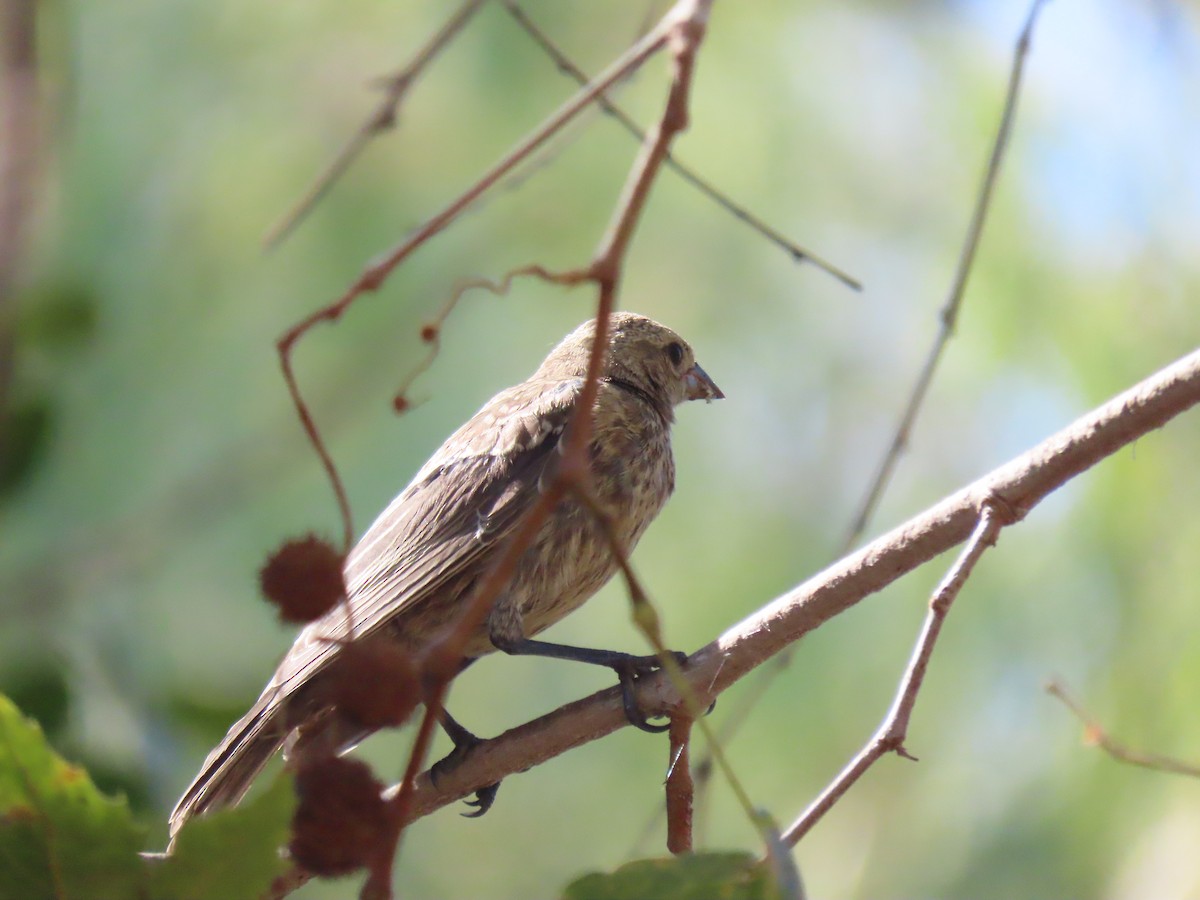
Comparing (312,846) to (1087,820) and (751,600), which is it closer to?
(1087,820)

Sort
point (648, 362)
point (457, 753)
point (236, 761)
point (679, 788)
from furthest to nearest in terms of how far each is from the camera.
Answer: point (648, 362), point (457, 753), point (236, 761), point (679, 788)

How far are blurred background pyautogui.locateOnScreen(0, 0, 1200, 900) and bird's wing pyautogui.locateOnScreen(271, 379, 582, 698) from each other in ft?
2.63

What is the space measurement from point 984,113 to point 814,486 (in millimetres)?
1640

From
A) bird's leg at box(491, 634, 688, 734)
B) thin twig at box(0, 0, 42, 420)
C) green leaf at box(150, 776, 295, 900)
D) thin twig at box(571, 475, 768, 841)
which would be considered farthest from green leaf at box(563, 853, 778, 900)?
thin twig at box(0, 0, 42, 420)

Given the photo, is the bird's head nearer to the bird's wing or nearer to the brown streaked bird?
the brown streaked bird

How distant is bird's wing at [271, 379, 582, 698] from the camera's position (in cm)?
309

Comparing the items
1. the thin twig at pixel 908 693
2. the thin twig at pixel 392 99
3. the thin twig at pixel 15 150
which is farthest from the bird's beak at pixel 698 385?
the thin twig at pixel 15 150

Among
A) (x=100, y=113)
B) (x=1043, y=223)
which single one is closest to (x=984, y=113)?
(x=1043, y=223)

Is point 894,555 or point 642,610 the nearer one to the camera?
point 642,610

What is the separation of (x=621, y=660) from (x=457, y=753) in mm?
546

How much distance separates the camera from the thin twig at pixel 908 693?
73.0 inches

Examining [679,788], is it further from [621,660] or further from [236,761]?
[236,761]

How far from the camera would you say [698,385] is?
4.08 meters

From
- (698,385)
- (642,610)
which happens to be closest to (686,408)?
(698,385)
